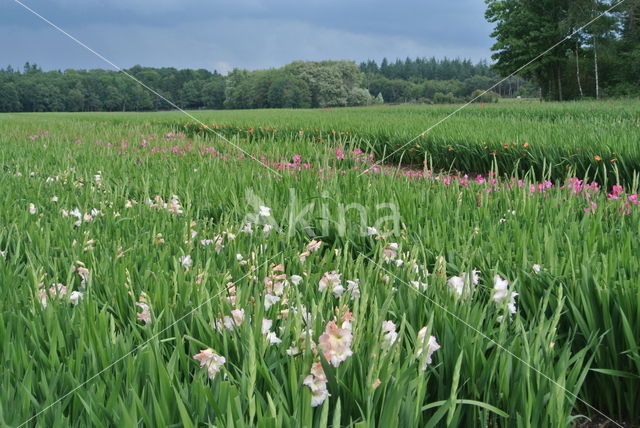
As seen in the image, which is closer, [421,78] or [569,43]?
[421,78]

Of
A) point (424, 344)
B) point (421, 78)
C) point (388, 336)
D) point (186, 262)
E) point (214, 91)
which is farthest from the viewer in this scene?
point (214, 91)

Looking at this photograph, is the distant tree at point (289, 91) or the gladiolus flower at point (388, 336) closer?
the gladiolus flower at point (388, 336)

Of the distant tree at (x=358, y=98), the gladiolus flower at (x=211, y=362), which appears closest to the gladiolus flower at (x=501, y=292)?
the gladiolus flower at (x=211, y=362)

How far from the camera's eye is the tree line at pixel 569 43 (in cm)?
3585

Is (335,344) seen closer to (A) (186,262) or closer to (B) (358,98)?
(A) (186,262)

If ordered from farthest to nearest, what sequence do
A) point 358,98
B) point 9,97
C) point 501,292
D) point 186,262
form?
point 358,98, point 9,97, point 186,262, point 501,292

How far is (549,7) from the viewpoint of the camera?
1449 inches

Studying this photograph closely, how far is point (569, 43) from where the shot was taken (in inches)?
1537

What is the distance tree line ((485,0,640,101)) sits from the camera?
35847 mm

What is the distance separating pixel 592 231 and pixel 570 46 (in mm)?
43642

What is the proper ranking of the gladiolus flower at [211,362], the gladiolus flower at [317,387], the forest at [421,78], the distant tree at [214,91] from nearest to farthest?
the gladiolus flower at [317,387] < the gladiolus flower at [211,362] < the forest at [421,78] < the distant tree at [214,91]

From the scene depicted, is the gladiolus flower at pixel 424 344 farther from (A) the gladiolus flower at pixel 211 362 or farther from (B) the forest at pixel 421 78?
(B) the forest at pixel 421 78

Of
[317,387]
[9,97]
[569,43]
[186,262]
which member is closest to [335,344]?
[317,387]

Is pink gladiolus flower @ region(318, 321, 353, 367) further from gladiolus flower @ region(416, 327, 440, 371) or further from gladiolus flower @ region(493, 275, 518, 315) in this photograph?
gladiolus flower @ region(493, 275, 518, 315)
